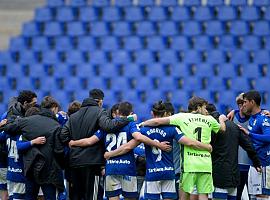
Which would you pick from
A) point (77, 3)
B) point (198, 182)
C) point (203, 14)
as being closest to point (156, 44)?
point (203, 14)

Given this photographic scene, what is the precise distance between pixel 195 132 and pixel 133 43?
9.12 m

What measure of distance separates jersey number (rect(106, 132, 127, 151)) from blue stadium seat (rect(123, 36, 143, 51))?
870 cm

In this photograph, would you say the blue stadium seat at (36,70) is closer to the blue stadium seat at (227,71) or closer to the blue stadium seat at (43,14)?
the blue stadium seat at (43,14)

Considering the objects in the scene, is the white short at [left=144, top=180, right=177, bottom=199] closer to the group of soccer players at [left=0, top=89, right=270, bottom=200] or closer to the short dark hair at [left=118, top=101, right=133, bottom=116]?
the group of soccer players at [left=0, top=89, right=270, bottom=200]

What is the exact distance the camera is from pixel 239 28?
728 inches

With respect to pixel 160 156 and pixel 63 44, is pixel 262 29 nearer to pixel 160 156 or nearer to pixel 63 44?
pixel 63 44

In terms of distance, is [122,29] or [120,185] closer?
[120,185]

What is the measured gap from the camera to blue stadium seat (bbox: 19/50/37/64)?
771 inches

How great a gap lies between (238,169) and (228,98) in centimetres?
732

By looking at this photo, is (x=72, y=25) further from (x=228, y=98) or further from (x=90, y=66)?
(x=228, y=98)

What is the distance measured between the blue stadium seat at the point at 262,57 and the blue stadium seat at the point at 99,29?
357 cm

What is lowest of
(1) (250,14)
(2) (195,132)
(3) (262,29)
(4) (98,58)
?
(2) (195,132)

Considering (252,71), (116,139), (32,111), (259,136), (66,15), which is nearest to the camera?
(116,139)

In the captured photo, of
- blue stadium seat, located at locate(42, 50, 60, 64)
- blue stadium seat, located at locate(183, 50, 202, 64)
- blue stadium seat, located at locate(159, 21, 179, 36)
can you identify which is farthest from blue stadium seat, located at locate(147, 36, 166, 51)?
blue stadium seat, located at locate(42, 50, 60, 64)
